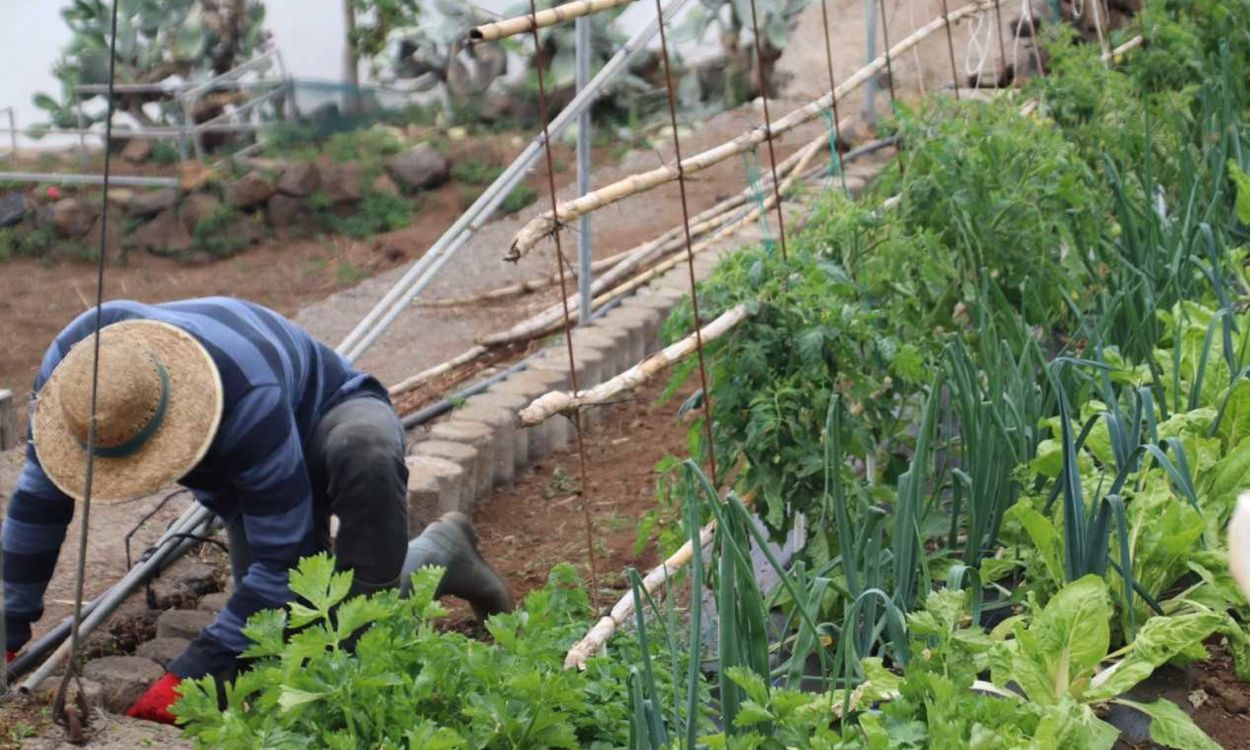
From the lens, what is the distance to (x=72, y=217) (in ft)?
29.8

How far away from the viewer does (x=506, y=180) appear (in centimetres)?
407

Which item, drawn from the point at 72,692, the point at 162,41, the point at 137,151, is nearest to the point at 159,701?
the point at 72,692

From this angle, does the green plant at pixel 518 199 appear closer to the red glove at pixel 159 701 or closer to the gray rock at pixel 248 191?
the gray rock at pixel 248 191

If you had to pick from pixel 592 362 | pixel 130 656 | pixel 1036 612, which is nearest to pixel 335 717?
pixel 1036 612

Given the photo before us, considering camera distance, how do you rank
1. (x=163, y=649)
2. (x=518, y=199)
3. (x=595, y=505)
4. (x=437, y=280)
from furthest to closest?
(x=518, y=199) < (x=437, y=280) < (x=595, y=505) < (x=163, y=649)

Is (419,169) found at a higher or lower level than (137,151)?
lower

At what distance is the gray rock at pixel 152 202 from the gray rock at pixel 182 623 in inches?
229

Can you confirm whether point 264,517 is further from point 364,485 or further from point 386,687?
point 386,687

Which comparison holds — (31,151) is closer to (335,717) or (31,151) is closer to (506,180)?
(506,180)

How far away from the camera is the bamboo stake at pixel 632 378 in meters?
2.54

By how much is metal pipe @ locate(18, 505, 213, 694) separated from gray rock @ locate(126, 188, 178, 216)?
5.55 meters

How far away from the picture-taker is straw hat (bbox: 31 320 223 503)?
285cm

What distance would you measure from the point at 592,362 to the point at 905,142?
1433mm

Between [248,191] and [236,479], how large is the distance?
6.31 meters
